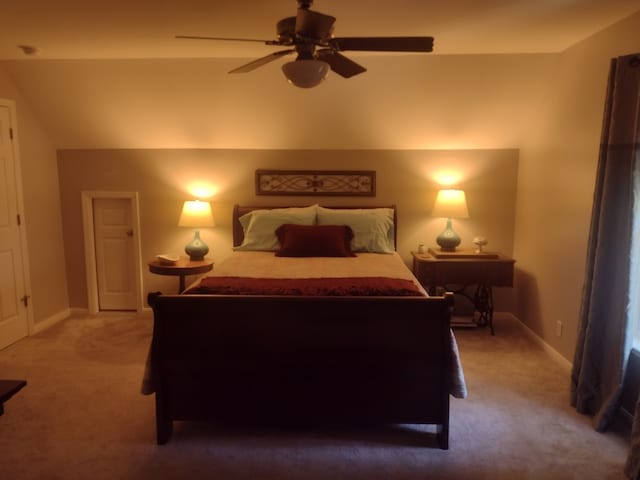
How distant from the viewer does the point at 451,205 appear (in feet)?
13.9

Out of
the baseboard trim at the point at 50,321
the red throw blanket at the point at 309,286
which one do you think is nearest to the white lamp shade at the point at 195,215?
the red throw blanket at the point at 309,286

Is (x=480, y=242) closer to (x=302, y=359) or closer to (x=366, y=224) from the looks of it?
(x=366, y=224)

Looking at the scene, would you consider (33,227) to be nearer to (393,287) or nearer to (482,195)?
(393,287)

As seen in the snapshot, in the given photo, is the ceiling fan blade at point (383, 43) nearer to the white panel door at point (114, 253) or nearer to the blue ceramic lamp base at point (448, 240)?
the blue ceramic lamp base at point (448, 240)

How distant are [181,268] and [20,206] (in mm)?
1523

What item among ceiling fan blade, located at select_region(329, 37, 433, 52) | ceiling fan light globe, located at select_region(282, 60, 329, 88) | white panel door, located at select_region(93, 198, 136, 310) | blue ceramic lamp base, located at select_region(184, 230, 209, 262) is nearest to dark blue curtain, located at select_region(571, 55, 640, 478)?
ceiling fan blade, located at select_region(329, 37, 433, 52)

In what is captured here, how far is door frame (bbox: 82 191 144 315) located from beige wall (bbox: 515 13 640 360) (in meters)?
3.82

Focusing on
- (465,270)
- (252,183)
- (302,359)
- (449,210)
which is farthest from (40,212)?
(465,270)

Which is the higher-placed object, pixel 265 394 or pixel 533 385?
pixel 265 394

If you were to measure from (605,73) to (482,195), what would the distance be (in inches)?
65.1

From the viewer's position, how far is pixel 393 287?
272cm

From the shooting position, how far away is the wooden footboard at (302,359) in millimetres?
2387

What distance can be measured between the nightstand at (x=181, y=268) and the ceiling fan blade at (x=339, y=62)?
2265 millimetres

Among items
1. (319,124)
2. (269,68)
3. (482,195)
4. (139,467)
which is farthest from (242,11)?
(482,195)
